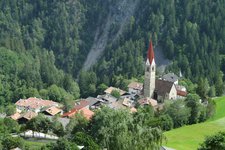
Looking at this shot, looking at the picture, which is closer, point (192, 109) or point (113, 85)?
point (192, 109)

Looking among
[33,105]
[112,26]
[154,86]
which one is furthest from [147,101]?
[112,26]

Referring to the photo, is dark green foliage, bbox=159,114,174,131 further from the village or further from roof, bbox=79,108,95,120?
roof, bbox=79,108,95,120

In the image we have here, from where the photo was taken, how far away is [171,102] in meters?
90.0

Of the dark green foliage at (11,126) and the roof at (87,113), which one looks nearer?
the dark green foliage at (11,126)

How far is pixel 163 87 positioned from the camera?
10562cm

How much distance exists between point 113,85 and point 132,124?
83132 mm

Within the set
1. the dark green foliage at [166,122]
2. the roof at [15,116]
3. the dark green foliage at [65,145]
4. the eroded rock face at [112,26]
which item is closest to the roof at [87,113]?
the dark green foliage at [166,122]

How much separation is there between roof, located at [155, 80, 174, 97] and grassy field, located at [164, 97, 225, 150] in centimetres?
1477

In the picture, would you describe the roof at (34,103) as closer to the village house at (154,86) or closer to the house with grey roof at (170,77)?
the village house at (154,86)

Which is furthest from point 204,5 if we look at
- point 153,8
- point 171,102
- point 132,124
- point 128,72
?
point 132,124

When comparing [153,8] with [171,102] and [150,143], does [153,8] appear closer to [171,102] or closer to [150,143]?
[171,102]

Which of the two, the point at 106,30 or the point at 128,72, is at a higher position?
the point at 106,30

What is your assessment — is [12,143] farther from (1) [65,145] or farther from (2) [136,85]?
(2) [136,85]

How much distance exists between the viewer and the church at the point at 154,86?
104500 millimetres
